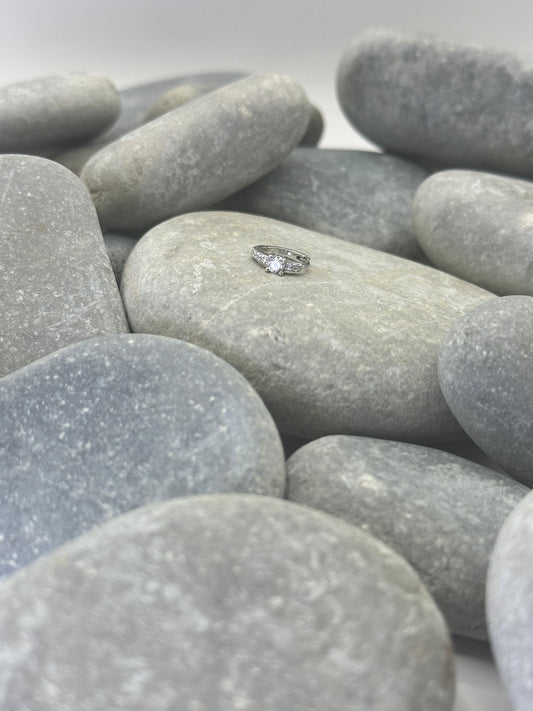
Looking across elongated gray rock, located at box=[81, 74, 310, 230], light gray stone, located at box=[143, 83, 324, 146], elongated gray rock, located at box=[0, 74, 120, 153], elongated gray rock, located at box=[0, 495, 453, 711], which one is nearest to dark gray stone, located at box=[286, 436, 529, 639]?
elongated gray rock, located at box=[0, 495, 453, 711]

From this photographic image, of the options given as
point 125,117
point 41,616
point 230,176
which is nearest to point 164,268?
point 230,176

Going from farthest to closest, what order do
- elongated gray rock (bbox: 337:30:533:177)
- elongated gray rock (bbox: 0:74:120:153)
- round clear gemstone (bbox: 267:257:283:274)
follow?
elongated gray rock (bbox: 337:30:533:177)
elongated gray rock (bbox: 0:74:120:153)
round clear gemstone (bbox: 267:257:283:274)

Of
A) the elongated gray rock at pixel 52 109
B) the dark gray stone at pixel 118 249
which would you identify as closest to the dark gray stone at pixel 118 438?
the dark gray stone at pixel 118 249

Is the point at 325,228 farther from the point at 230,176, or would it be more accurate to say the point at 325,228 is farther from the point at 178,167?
the point at 178,167

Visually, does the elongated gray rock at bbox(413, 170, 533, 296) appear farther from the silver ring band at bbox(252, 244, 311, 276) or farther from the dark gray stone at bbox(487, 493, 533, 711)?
the dark gray stone at bbox(487, 493, 533, 711)

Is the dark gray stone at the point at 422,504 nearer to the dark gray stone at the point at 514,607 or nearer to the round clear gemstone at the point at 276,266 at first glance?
the dark gray stone at the point at 514,607
